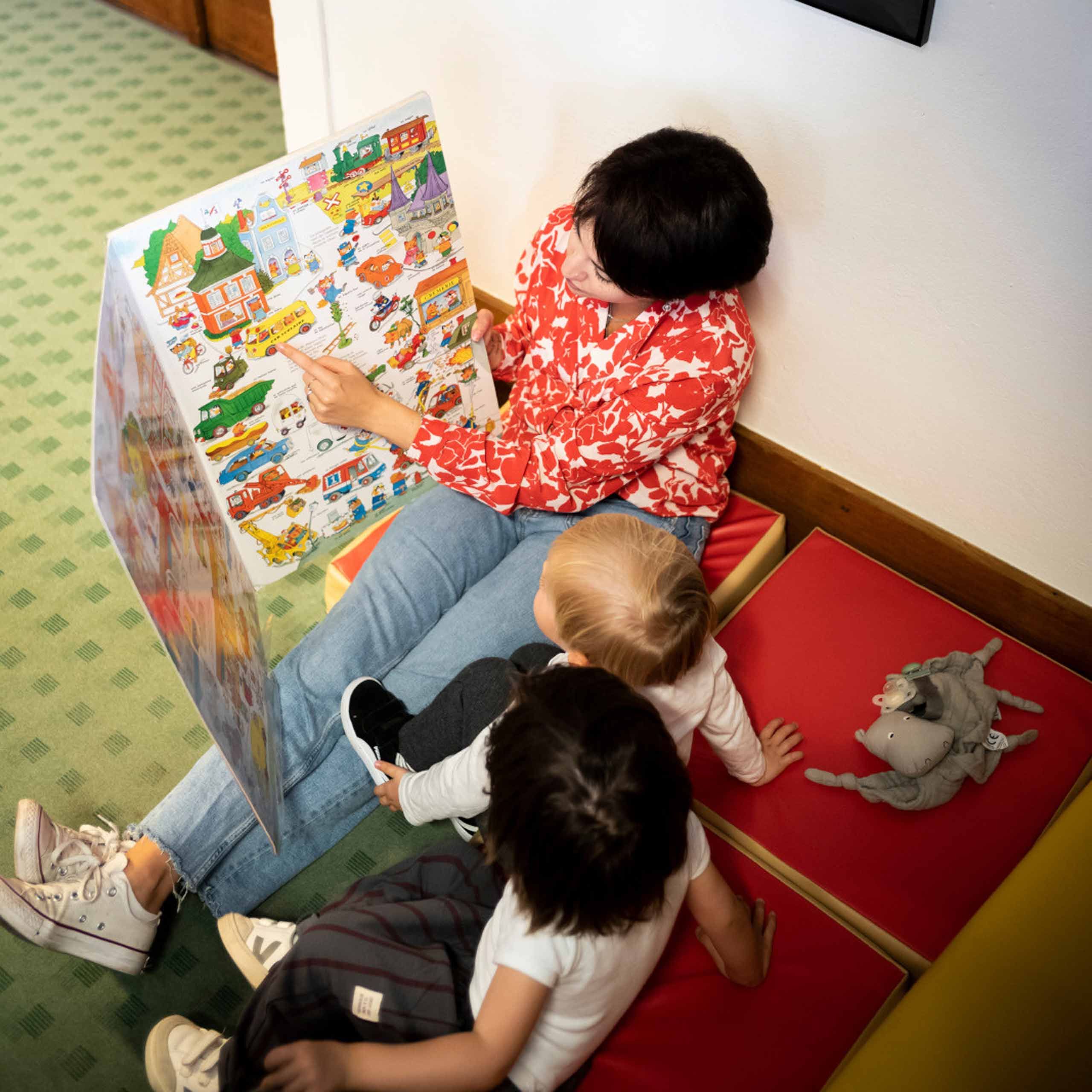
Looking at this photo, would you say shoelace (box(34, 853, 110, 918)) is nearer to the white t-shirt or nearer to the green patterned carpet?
the green patterned carpet

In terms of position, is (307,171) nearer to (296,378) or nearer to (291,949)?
(296,378)

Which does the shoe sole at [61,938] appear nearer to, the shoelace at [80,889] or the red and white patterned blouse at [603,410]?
the shoelace at [80,889]

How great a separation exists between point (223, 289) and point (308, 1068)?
0.95 m

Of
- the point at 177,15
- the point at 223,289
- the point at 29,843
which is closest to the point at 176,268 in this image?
the point at 223,289

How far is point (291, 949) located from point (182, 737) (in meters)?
0.61

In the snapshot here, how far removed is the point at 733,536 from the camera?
69.0 inches

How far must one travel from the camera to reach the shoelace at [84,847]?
141 cm

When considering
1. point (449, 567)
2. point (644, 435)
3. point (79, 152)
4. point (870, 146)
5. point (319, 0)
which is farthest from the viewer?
point (79, 152)

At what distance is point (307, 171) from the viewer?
1371mm

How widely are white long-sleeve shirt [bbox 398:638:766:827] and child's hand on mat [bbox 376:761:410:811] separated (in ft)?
0.09

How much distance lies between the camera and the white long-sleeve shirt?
1.27m

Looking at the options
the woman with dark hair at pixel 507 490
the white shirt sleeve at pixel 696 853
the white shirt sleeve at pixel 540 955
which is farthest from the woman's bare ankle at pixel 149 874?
the white shirt sleeve at pixel 696 853

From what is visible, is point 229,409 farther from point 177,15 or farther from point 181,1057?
point 177,15

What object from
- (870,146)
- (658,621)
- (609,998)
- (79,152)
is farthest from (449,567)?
(79,152)
